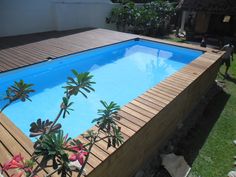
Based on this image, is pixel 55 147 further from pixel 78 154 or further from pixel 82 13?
pixel 82 13

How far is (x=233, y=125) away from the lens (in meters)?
5.13

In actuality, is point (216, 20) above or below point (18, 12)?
below

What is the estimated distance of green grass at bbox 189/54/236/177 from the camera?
3.81 meters

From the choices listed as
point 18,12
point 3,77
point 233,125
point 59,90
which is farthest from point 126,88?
point 18,12

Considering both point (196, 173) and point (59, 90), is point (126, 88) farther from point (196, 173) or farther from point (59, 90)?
point (196, 173)

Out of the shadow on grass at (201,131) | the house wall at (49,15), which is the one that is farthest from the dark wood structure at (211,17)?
the shadow on grass at (201,131)

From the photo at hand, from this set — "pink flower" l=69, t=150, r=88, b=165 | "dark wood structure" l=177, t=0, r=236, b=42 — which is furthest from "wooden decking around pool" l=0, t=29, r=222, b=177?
"dark wood structure" l=177, t=0, r=236, b=42

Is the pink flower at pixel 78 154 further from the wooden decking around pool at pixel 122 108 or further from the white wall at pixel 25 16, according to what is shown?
the white wall at pixel 25 16

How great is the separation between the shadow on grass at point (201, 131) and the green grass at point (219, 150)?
0.09m

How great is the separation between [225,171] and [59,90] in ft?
16.3

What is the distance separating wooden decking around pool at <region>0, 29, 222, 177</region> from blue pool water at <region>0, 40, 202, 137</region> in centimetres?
45

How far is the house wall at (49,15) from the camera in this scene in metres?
9.34

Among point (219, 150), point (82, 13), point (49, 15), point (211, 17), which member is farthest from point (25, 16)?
point (211, 17)

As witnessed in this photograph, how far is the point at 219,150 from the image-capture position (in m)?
4.31
